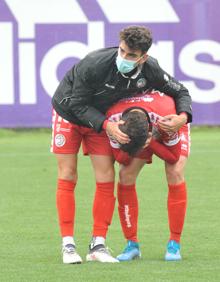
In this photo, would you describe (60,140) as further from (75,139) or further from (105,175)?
(105,175)

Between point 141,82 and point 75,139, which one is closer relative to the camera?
point 141,82

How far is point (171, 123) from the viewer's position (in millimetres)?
6805

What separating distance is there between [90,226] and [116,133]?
2.16 meters

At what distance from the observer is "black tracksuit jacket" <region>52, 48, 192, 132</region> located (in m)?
6.81

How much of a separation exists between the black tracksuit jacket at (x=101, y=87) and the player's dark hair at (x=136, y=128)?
0.26m

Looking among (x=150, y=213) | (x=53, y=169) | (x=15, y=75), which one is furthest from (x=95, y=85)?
(x=15, y=75)

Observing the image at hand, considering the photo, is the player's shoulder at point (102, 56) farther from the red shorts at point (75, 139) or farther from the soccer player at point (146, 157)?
the red shorts at point (75, 139)

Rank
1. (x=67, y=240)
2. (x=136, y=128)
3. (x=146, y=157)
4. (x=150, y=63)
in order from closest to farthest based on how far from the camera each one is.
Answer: (x=136, y=128), (x=150, y=63), (x=67, y=240), (x=146, y=157)

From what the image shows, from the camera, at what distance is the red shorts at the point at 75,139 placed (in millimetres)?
7102

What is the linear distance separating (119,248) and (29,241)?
753 mm

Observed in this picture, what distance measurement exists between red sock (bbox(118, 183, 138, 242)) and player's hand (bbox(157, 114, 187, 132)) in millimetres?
629

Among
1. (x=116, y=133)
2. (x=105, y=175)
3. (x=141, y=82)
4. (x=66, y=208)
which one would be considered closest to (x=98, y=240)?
(x=66, y=208)

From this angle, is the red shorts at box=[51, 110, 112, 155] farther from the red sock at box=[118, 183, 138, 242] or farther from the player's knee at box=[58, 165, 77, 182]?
the red sock at box=[118, 183, 138, 242]

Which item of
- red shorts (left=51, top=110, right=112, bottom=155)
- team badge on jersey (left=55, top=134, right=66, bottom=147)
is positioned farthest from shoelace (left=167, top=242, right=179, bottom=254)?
team badge on jersey (left=55, top=134, right=66, bottom=147)
